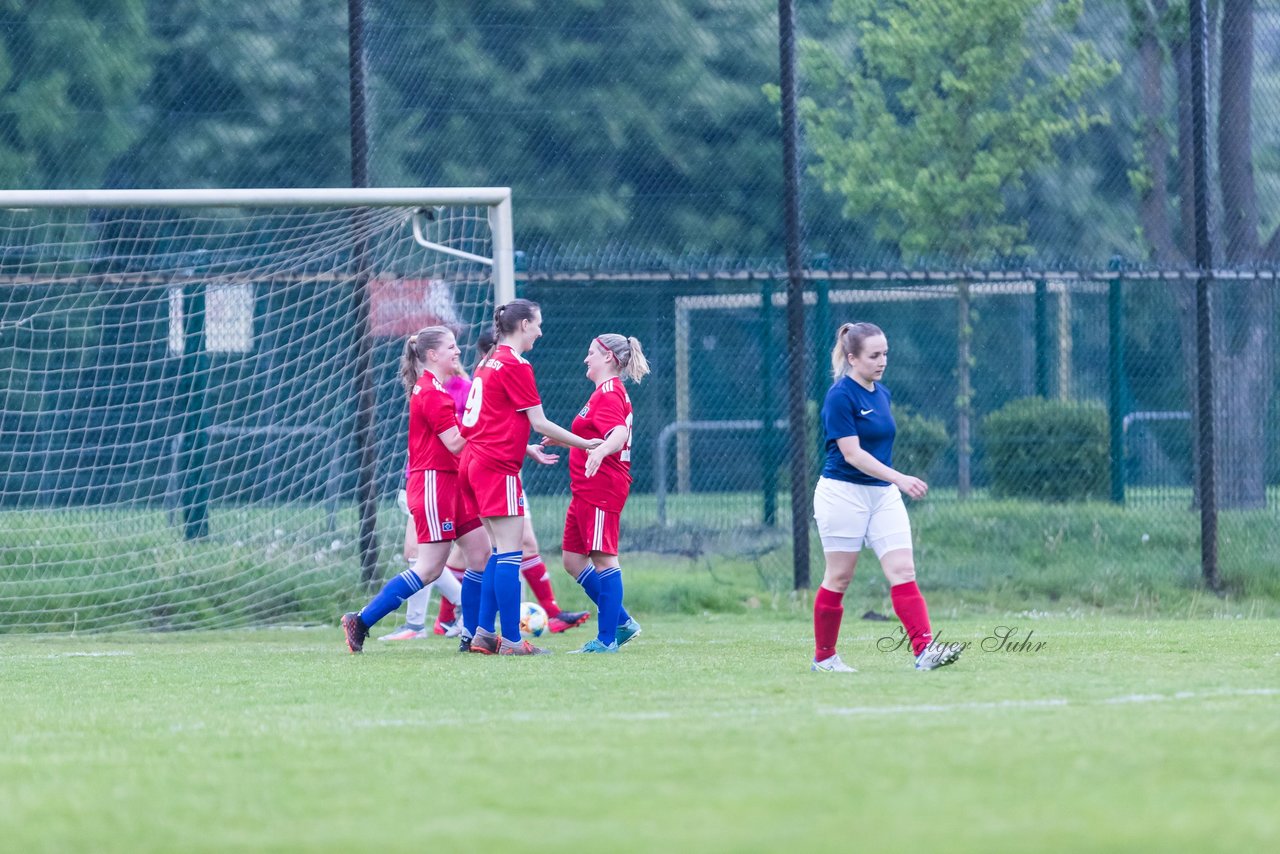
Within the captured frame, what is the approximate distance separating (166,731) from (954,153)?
34.5ft

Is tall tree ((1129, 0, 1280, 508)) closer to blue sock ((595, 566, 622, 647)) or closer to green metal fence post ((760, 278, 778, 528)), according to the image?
green metal fence post ((760, 278, 778, 528))

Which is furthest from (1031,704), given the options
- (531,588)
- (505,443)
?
(531,588)

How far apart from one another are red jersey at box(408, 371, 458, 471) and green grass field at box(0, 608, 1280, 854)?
1.37 m

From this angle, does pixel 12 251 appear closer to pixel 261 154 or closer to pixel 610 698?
pixel 261 154

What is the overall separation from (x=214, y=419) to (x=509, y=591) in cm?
382

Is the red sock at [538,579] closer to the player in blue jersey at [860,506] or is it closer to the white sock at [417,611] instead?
the white sock at [417,611]

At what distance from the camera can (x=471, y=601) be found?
9422mm

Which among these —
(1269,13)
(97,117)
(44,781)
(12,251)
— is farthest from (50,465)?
(1269,13)

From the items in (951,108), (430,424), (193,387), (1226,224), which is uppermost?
(951,108)

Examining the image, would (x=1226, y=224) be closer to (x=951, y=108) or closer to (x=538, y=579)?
(x=951, y=108)

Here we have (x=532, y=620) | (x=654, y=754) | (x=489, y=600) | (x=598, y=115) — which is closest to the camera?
(x=654, y=754)

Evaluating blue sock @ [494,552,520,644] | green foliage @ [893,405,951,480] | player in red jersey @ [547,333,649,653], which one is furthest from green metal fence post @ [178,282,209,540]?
green foliage @ [893,405,951,480]

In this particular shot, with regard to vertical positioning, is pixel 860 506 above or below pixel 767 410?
below

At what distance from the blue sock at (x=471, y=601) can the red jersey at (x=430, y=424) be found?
61 centimetres
